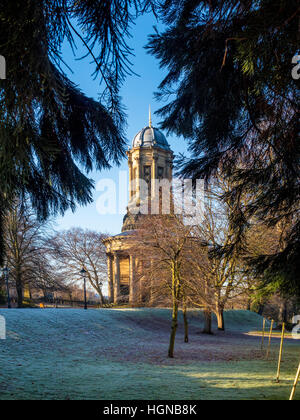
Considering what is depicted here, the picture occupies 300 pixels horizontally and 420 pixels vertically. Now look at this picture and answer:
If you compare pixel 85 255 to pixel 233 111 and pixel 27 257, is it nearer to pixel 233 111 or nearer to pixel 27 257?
pixel 27 257

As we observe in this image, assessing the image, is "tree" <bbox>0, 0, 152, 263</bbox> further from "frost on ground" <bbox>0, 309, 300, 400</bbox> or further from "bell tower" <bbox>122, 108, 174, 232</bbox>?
"bell tower" <bbox>122, 108, 174, 232</bbox>

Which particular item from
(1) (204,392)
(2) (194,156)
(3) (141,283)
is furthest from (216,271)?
(2) (194,156)

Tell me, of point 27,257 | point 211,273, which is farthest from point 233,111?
point 27,257

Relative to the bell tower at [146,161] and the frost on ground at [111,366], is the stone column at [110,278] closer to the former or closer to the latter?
the bell tower at [146,161]

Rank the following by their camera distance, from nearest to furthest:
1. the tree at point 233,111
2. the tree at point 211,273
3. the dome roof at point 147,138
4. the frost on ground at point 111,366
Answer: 1. the tree at point 233,111
2. the frost on ground at point 111,366
3. the tree at point 211,273
4. the dome roof at point 147,138

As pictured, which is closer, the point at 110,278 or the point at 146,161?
the point at 110,278

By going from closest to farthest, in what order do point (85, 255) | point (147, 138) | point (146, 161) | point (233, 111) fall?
point (233, 111) → point (85, 255) → point (146, 161) → point (147, 138)

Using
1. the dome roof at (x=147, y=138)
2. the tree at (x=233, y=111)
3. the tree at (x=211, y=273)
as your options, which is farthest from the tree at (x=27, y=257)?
the dome roof at (x=147, y=138)

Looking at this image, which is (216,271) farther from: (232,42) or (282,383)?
(232,42)

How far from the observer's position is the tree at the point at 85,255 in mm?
40344

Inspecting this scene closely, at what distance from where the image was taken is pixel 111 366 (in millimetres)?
9805

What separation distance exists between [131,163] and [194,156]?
163ft

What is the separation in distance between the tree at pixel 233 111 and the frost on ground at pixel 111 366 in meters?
3.65

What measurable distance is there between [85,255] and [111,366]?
3266 cm
